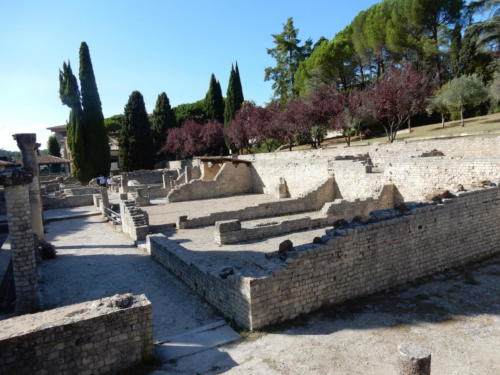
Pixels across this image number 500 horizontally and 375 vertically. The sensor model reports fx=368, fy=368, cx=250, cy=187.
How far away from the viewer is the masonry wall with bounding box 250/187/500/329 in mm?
6527

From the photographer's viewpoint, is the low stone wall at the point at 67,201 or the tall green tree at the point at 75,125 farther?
the tall green tree at the point at 75,125

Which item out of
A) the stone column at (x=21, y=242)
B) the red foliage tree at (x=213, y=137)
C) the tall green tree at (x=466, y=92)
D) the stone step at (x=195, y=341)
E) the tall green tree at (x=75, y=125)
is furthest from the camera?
the red foliage tree at (x=213, y=137)

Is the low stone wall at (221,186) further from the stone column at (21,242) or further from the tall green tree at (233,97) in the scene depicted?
the tall green tree at (233,97)

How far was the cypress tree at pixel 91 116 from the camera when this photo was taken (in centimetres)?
3859

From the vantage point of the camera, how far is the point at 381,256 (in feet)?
25.6

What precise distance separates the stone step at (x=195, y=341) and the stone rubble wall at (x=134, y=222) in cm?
772

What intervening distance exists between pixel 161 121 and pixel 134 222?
42.2 m

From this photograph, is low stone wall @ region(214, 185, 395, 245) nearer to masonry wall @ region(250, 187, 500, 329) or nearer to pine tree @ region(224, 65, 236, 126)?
masonry wall @ region(250, 187, 500, 329)

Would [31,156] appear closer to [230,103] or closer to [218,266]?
[218,266]

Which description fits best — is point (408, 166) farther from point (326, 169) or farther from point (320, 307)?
point (320, 307)

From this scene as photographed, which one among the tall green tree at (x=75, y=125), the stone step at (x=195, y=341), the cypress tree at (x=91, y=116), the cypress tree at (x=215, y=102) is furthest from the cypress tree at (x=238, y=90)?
the stone step at (x=195, y=341)

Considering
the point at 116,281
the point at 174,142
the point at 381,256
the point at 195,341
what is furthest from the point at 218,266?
the point at 174,142

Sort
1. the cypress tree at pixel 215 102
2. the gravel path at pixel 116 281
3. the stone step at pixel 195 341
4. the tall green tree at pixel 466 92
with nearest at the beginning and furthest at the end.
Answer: the stone step at pixel 195 341
the gravel path at pixel 116 281
the tall green tree at pixel 466 92
the cypress tree at pixel 215 102

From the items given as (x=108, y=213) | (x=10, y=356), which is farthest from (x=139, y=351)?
(x=108, y=213)
